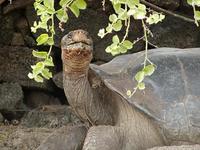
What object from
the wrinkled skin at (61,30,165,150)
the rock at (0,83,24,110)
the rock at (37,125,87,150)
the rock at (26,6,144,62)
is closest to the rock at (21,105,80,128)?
the rock at (0,83,24,110)

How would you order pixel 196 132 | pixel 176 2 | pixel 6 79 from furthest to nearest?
pixel 6 79 → pixel 176 2 → pixel 196 132

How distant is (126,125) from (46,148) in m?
0.40

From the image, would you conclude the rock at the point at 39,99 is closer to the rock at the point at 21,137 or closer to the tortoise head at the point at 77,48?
the rock at the point at 21,137

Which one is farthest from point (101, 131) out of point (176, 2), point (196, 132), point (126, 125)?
point (176, 2)

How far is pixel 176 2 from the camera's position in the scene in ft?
18.2

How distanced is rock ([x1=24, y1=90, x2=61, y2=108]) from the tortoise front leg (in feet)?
9.83

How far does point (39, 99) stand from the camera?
19.8 feet

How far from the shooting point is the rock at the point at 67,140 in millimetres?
3160

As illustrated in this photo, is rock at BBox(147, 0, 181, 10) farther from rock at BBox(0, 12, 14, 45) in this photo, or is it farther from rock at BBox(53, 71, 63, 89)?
rock at BBox(0, 12, 14, 45)

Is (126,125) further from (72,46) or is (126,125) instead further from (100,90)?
(72,46)

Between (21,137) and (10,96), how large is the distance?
128 cm

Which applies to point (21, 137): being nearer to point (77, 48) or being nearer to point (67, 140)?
point (67, 140)

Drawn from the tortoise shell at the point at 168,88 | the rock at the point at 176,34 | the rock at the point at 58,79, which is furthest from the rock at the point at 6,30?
the tortoise shell at the point at 168,88

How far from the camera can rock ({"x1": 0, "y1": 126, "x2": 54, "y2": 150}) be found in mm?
4312
